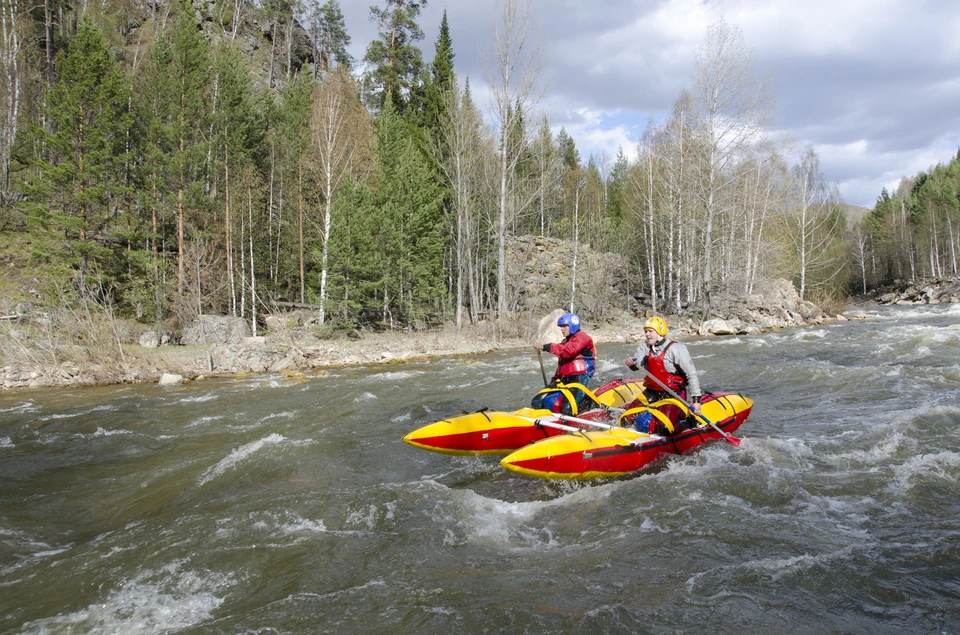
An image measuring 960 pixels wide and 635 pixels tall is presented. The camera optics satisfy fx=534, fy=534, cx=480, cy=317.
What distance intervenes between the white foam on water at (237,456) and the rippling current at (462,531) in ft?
0.16

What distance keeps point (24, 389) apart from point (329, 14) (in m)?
39.1

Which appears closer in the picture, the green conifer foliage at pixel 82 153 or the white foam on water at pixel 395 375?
the white foam on water at pixel 395 375

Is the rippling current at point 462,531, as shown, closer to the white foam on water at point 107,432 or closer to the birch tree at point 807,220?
the white foam on water at point 107,432

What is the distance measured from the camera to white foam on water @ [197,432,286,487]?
6021mm

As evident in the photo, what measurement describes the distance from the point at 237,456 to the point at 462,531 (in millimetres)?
3544

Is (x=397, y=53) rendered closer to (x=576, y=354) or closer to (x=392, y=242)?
(x=392, y=242)

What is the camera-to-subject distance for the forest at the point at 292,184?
17.4 metres

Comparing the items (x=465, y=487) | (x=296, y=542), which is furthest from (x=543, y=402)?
(x=296, y=542)

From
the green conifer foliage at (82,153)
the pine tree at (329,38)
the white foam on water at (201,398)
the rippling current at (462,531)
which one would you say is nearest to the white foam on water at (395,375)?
the white foam on water at (201,398)

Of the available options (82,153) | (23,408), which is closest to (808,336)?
(23,408)

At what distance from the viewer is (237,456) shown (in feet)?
21.8

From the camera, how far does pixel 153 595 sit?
360 cm

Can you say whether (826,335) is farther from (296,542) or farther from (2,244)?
(2,244)

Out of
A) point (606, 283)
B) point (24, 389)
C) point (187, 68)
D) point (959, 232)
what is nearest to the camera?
point (24, 389)
